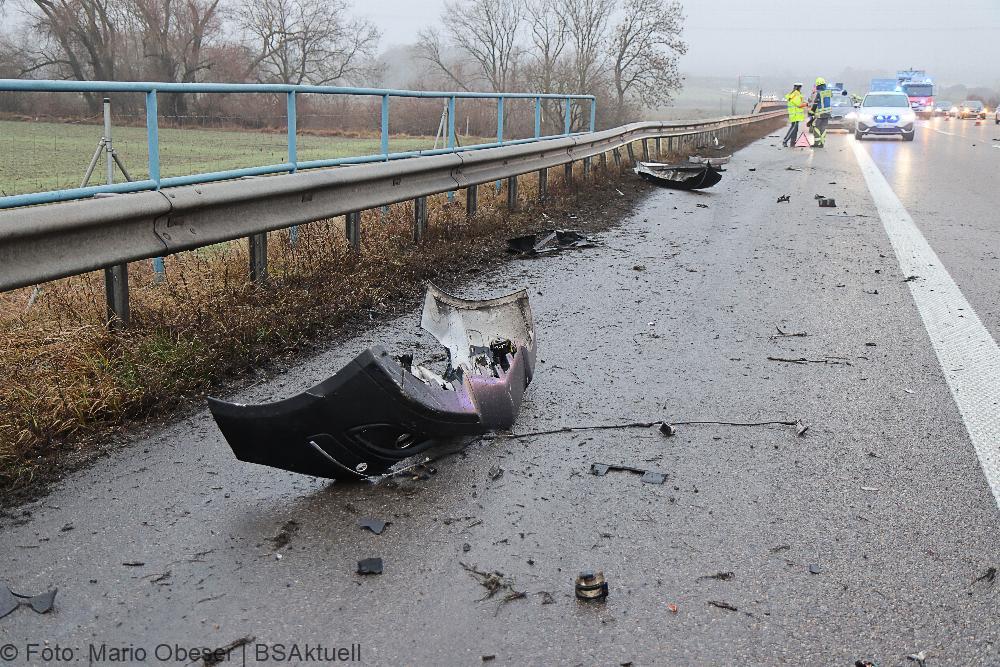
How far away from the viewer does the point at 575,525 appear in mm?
3330

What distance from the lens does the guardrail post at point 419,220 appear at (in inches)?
340

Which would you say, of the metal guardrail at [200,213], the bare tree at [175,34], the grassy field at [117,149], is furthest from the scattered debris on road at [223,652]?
the bare tree at [175,34]

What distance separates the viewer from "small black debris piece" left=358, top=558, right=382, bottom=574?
9.79 feet

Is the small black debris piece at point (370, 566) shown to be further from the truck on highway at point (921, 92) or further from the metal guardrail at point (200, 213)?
the truck on highway at point (921, 92)

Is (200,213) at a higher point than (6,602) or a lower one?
higher

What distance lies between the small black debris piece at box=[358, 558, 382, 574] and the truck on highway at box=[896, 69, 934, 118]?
83.2 m

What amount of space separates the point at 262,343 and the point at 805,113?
29462mm

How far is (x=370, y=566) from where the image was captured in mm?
3014

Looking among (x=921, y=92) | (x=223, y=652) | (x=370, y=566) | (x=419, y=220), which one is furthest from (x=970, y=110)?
(x=223, y=652)

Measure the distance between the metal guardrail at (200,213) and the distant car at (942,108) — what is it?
92795mm

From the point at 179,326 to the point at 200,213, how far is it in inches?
27.3

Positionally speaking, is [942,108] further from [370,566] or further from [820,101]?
[370,566]

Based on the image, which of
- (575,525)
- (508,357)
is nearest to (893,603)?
(575,525)

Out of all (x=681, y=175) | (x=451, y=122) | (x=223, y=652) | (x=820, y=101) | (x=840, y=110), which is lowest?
(x=223, y=652)
